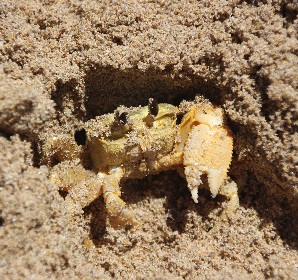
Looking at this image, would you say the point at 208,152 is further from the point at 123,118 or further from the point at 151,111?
the point at 123,118

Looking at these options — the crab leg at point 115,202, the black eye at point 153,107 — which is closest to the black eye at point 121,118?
the black eye at point 153,107

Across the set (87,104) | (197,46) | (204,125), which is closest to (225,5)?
(197,46)

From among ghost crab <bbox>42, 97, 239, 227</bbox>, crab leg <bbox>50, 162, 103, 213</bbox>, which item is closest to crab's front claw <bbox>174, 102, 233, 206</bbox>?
ghost crab <bbox>42, 97, 239, 227</bbox>

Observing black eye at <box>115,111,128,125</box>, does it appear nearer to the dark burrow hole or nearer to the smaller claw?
the dark burrow hole

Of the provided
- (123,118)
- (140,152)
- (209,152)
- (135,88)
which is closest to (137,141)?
(140,152)

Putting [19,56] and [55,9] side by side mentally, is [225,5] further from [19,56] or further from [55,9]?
[19,56]

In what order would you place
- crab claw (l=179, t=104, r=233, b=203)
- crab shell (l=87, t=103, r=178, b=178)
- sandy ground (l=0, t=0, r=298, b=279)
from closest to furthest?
sandy ground (l=0, t=0, r=298, b=279), crab claw (l=179, t=104, r=233, b=203), crab shell (l=87, t=103, r=178, b=178)

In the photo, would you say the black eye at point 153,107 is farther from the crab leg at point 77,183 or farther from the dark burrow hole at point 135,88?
the crab leg at point 77,183
